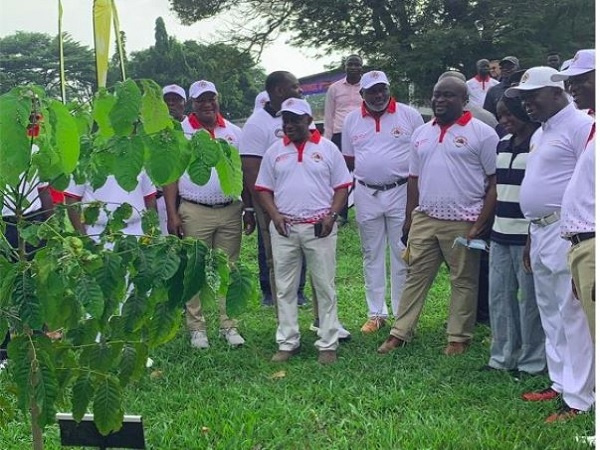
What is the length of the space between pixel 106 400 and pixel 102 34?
3290mm

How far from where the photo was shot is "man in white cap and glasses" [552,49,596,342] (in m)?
3.45

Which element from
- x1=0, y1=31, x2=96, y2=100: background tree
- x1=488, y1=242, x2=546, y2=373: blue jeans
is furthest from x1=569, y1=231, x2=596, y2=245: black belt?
x1=0, y1=31, x2=96, y2=100: background tree

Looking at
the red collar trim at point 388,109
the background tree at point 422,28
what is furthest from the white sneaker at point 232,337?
the background tree at point 422,28

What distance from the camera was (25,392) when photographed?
2.13 metres

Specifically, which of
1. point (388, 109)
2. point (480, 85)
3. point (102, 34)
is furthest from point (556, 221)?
point (480, 85)

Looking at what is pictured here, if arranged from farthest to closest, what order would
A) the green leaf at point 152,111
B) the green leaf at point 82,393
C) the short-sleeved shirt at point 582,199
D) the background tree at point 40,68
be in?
the short-sleeved shirt at point 582,199 → the background tree at point 40,68 → the green leaf at point 82,393 → the green leaf at point 152,111

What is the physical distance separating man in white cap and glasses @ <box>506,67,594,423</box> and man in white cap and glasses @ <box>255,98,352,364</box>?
135 centimetres

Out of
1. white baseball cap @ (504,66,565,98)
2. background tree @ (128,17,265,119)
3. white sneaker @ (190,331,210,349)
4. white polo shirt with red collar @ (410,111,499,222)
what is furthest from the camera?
background tree @ (128,17,265,119)

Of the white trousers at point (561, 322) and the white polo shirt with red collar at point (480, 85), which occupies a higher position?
the white polo shirt with red collar at point (480, 85)

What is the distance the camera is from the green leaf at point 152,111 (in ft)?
6.78

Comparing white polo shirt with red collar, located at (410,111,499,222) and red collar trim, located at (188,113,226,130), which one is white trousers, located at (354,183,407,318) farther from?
red collar trim, located at (188,113,226,130)

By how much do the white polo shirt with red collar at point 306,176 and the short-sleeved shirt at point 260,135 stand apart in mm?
661

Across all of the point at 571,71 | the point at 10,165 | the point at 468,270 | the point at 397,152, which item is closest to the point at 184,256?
the point at 10,165

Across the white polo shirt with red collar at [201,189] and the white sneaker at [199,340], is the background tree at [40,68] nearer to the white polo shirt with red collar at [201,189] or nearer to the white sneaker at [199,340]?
the white polo shirt with red collar at [201,189]
